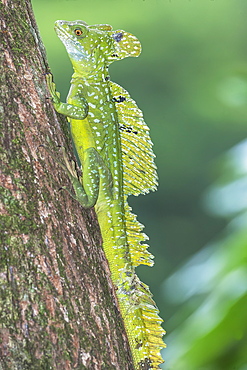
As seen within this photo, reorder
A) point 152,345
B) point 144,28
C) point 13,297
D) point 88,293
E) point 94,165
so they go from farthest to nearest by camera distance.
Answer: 1. point 144,28
2. point 94,165
3. point 152,345
4. point 88,293
5. point 13,297

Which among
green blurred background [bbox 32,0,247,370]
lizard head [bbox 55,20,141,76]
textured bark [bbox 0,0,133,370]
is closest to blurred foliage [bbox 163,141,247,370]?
textured bark [bbox 0,0,133,370]

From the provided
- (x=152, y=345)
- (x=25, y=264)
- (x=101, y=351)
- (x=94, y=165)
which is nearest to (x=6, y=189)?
(x=25, y=264)

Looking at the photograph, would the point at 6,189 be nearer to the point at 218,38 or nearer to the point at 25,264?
the point at 25,264

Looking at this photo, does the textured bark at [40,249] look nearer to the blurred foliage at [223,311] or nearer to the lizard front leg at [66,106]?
the lizard front leg at [66,106]

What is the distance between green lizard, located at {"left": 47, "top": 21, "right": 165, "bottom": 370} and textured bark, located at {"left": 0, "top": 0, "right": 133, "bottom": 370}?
0.29 m

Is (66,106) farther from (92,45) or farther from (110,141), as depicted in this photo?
(92,45)

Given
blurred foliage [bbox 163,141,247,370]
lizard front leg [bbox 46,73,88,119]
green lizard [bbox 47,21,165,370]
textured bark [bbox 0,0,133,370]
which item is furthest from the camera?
blurred foliage [bbox 163,141,247,370]

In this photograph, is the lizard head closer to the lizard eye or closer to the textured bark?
the lizard eye

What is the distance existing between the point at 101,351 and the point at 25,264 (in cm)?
40

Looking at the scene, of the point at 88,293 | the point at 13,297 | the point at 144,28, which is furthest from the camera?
the point at 144,28

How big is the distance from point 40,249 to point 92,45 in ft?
4.20

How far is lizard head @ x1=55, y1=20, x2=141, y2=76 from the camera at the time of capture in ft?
7.93

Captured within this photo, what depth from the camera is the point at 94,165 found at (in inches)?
89.4

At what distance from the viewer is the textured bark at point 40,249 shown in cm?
142
